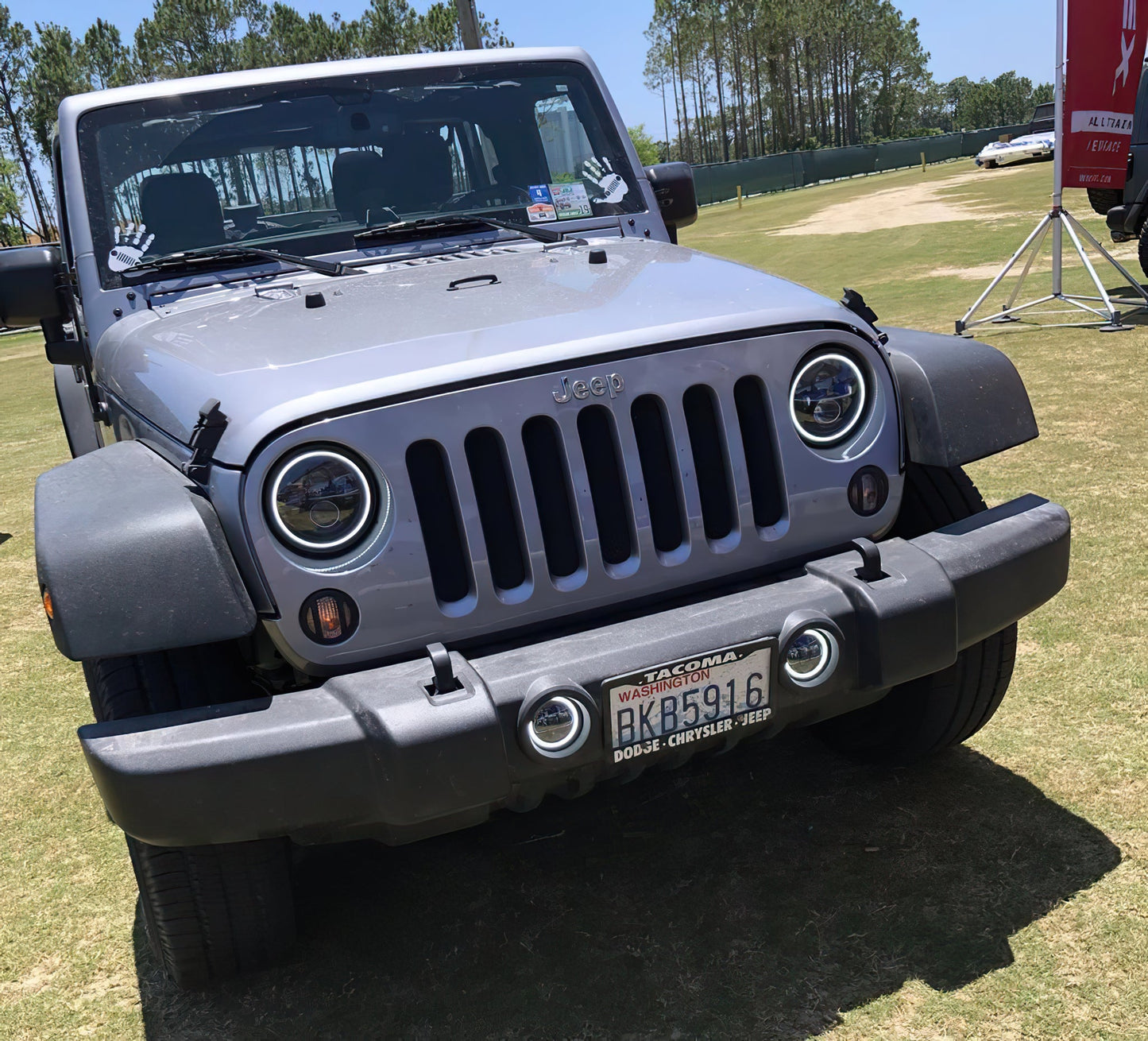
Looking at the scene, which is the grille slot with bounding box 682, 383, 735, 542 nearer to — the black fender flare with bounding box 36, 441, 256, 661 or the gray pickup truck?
the gray pickup truck

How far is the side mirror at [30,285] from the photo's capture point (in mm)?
3756

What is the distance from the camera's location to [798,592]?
2.51 meters

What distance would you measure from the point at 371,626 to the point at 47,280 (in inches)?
85.1

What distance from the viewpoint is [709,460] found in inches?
103

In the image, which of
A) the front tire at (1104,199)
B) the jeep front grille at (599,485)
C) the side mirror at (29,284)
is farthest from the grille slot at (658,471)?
the front tire at (1104,199)

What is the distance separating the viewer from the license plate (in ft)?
7.66

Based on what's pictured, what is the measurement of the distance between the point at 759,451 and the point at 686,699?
1.97 feet

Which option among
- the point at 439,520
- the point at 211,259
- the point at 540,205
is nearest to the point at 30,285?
the point at 211,259

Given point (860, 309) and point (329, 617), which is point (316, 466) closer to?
point (329, 617)

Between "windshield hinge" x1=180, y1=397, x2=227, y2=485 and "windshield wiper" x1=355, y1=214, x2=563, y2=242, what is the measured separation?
4.85ft

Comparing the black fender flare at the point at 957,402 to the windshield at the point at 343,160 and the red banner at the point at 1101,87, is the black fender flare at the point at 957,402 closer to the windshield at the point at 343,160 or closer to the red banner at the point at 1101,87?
the windshield at the point at 343,160

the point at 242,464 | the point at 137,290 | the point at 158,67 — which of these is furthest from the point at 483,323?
the point at 158,67

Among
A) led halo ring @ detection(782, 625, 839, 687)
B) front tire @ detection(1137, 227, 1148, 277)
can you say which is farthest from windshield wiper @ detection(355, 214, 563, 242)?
front tire @ detection(1137, 227, 1148, 277)

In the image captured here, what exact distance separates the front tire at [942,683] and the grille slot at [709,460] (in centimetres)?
65
